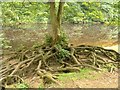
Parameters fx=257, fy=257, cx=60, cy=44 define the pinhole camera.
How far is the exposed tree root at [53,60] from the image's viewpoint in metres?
7.09

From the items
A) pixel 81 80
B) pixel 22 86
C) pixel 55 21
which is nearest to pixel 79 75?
pixel 81 80

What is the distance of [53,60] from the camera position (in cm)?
835

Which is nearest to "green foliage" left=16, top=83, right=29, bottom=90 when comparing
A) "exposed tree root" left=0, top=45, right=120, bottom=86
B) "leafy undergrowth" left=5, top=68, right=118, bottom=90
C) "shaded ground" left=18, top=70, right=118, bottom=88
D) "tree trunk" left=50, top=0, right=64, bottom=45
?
"leafy undergrowth" left=5, top=68, right=118, bottom=90

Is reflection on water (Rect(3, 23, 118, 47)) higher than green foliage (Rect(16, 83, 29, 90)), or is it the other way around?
green foliage (Rect(16, 83, 29, 90))

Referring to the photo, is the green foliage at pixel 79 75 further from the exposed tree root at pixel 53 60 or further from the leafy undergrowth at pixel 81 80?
the exposed tree root at pixel 53 60

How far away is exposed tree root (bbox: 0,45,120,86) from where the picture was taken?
7.09m

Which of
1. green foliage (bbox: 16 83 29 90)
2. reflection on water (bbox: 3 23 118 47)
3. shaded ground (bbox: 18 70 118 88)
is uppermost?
green foliage (bbox: 16 83 29 90)

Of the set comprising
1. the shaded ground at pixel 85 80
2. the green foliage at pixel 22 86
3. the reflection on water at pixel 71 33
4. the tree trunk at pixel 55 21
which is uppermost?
the tree trunk at pixel 55 21

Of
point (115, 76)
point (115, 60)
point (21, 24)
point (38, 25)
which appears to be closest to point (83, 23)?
point (38, 25)

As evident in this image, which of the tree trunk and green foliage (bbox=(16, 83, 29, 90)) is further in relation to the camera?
the tree trunk

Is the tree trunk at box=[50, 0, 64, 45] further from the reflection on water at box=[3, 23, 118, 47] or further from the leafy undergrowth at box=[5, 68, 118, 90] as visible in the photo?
the reflection on water at box=[3, 23, 118, 47]

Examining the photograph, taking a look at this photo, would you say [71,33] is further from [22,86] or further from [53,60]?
[22,86]

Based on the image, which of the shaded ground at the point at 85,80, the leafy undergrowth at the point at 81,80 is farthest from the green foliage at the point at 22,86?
the shaded ground at the point at 85,80

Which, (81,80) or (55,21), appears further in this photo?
(55,21)
